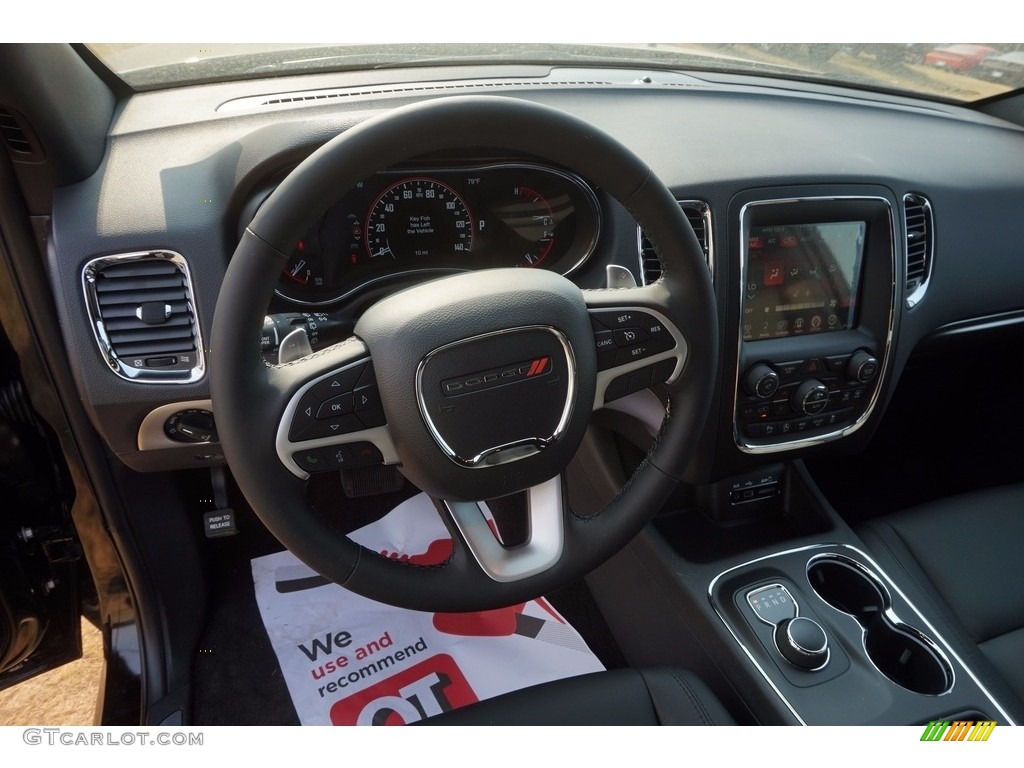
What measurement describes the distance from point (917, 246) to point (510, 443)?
1035 mm

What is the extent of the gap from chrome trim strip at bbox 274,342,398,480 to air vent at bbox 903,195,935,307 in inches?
42.9

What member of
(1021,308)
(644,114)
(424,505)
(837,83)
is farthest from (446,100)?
(1021,308)

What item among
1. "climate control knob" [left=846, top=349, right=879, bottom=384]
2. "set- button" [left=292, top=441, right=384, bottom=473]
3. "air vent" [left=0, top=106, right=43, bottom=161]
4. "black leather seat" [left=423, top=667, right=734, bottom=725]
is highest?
"air vent" [left=0, top=106, right=43, bottom=161]

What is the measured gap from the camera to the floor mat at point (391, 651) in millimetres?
1473

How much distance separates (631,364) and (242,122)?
0.69m

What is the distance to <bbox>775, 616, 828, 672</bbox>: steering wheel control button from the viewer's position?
1.22 metres

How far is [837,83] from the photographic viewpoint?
1819mm

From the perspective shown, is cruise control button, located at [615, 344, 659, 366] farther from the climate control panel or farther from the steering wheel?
the climate control panel

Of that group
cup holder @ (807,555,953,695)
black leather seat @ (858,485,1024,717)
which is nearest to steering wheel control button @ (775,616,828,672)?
cup holder @ (807,555,953,695)

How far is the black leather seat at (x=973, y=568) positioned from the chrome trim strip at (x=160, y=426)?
1.24m

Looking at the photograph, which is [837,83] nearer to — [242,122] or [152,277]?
[242,122]

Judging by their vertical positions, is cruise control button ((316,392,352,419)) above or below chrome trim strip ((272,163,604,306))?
below

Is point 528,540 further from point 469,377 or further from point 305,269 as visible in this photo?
point 305,269

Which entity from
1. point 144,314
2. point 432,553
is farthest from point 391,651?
point 144,314
